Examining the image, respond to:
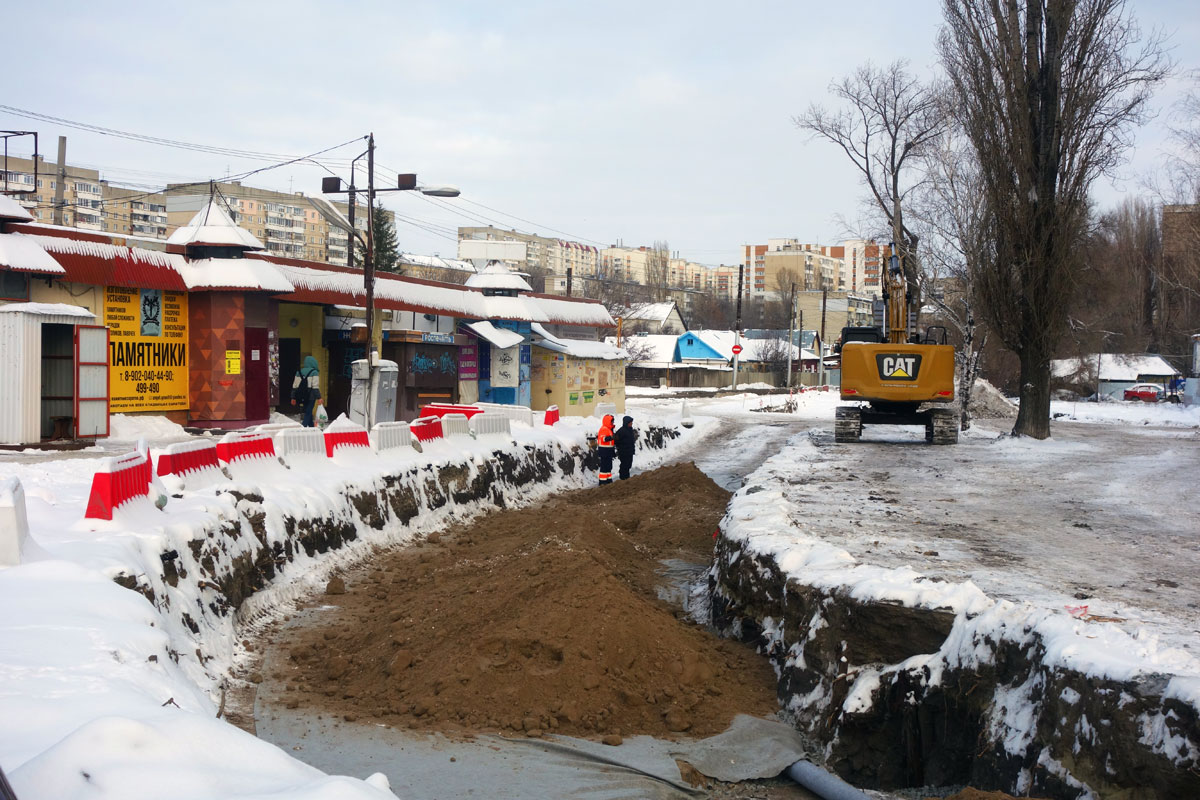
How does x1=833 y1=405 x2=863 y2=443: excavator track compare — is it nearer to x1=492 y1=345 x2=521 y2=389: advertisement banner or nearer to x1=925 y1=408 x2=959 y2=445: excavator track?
x1=925 y1=408 x2=959 y2=445: excavator track

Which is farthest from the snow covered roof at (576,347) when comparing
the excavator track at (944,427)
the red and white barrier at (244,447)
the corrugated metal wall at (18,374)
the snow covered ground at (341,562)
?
the red and white barrier at (244,447)

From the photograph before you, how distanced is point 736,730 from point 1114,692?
2.60 meters

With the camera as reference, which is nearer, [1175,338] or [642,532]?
[642,532]

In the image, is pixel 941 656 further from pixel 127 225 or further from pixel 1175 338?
pixel 1175 338

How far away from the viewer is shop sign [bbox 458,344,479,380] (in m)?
29.8

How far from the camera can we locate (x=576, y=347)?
3362cm

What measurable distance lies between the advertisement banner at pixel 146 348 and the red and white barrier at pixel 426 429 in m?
7.57

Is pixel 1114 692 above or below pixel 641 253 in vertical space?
below

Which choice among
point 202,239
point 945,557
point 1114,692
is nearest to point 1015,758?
point 1114,692

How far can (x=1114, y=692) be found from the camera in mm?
4773

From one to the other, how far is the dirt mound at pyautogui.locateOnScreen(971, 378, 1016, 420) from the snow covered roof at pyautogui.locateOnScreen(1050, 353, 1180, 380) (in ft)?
87.6

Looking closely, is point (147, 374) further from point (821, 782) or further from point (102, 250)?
point (821, 782)

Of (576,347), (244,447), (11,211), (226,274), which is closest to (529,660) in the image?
(244,447)

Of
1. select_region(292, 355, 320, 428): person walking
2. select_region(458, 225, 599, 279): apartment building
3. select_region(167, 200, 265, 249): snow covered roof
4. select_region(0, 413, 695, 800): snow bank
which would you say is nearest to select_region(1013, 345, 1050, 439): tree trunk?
select_region(0, 413, 695, 800): snow bank
